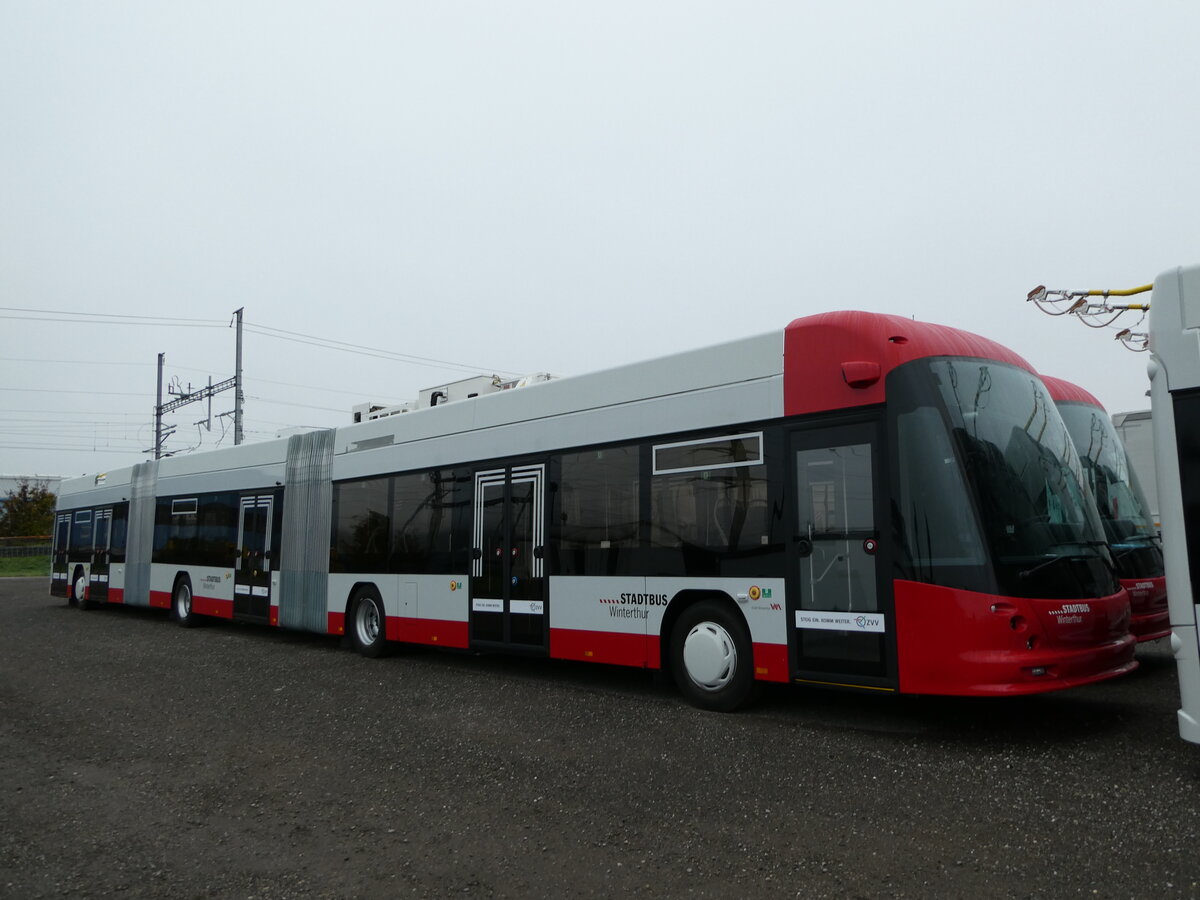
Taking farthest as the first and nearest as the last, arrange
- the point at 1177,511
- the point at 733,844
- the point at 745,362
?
1. the point at 745,362
2. the point at 1177,511
3. the point at 733,844

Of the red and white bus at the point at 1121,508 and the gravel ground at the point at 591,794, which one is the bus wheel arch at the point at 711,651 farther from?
the red and white bus at the point at 1121,508

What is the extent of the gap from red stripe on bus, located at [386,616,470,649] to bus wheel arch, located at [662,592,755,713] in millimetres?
3259

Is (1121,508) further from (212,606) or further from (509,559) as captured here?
(212,606)

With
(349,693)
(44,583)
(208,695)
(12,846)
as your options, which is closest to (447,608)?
(349,693)

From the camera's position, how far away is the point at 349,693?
31.0 feet

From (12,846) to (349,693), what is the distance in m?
4.53

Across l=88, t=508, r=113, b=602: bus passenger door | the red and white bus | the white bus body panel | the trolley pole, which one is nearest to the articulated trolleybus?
the white bus body panel

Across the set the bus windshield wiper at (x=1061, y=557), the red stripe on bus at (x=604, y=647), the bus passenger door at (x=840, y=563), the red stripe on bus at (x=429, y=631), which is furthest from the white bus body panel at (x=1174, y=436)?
the red stripe on bus at (x=429, y=631)

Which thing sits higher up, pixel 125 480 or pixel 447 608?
pixel 125 480

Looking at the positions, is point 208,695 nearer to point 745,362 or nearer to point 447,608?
point 447,608

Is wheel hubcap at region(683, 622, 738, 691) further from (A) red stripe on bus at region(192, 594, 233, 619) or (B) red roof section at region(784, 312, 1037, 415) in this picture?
(A) red stripe on bus at region(192, 594, 233, 619)

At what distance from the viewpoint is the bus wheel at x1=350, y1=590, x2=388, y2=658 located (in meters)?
12.1

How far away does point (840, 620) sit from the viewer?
271 inches

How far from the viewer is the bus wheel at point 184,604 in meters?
17.1
